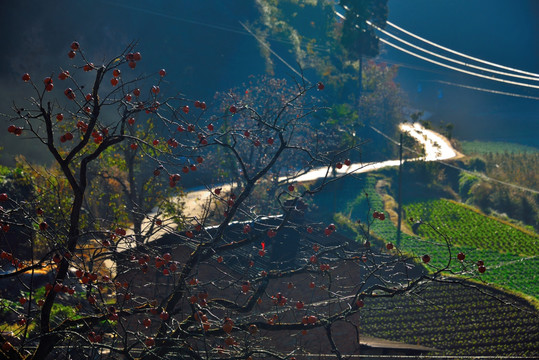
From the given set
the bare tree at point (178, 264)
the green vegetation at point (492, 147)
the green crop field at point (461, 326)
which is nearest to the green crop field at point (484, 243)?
the bare tree at point (178, 264)

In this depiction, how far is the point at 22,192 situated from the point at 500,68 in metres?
60.9

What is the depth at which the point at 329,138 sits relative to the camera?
3856 centimetres

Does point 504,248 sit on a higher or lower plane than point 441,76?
lower

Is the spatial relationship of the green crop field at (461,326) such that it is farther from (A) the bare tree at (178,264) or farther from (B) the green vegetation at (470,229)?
(B) the green vegetation at (470,229)

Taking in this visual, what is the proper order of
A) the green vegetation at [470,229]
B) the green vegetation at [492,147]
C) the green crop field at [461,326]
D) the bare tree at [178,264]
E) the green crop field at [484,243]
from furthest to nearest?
the green vegetation at [492,147], the green vegetation at [470,229], the green crop field at [484,243], the green crop field at [461,326], the bare tree at [178,264]

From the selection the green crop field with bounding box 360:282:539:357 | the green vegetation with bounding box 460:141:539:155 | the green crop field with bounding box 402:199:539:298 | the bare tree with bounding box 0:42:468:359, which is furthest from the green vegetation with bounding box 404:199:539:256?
the green vegetation with bounding box 460:141:539:155

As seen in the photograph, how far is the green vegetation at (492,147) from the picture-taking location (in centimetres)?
5512

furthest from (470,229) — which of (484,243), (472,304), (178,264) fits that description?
(178,264)

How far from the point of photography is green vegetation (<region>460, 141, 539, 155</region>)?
181 ft

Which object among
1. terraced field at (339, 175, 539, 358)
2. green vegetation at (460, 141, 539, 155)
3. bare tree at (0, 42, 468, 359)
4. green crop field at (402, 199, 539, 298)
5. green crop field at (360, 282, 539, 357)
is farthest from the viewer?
green vegetation at (460, 141, 539, 155)

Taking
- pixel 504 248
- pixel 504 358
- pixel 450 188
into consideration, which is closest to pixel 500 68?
pixel 450 188

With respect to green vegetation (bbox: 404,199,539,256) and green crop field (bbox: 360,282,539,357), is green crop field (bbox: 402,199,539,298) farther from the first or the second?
green crop field (bbox: 360,282,539,357)

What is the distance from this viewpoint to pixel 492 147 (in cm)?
5794

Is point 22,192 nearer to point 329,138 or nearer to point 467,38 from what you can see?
point 329,138
